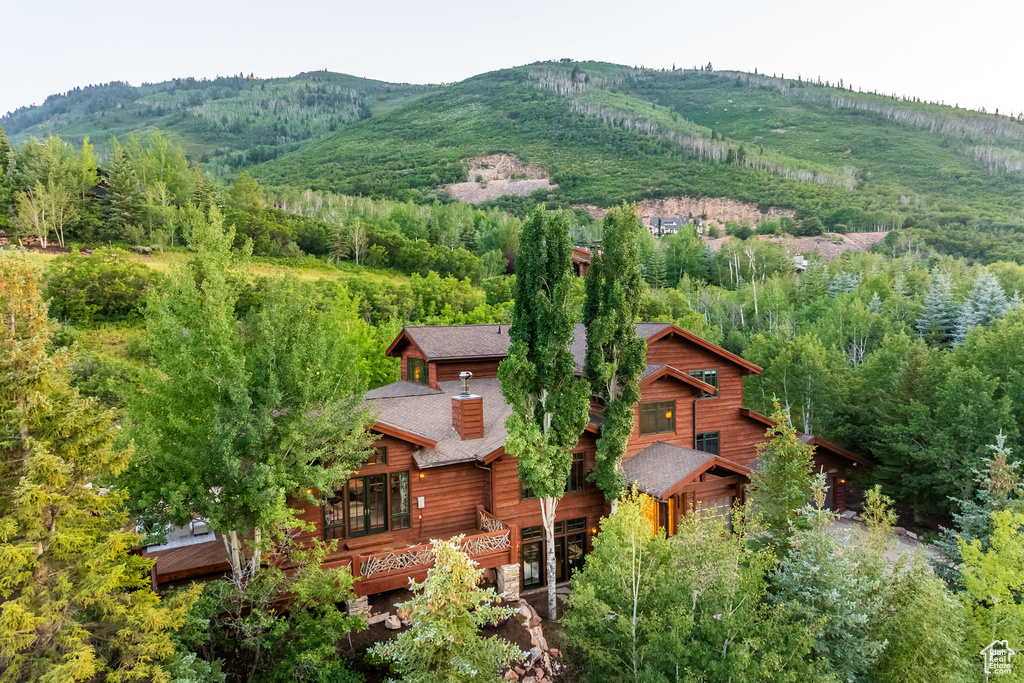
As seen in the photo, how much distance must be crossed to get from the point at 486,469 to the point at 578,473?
10.5 feet

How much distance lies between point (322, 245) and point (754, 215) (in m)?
104

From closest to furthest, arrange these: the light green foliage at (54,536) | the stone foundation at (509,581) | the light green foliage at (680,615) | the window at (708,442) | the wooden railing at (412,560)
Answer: the light green foliage at (54,536), the light green foliage at (680,615), the wooden railing at (412,560), the stone foundation at (509,581), the window at (708,442)

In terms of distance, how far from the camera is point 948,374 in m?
24.1

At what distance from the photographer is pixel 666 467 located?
18.3m

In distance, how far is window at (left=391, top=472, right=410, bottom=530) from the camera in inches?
632

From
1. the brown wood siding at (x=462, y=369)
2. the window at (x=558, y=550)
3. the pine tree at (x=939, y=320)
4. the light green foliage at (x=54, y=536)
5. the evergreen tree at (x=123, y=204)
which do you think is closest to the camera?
the light green foliage at (x=54, y=536)

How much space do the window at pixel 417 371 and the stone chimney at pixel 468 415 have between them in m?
4.90

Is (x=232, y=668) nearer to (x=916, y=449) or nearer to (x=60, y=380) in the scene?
(x=60, y=380)

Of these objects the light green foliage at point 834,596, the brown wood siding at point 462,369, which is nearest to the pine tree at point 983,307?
the brown wood siding at point 462,369

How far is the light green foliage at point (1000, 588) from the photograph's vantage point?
11523 millimetres

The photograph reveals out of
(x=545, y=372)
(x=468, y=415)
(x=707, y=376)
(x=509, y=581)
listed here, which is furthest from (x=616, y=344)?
(x=509, y=581)

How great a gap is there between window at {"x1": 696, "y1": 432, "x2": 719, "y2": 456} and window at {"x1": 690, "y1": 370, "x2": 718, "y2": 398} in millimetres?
1535

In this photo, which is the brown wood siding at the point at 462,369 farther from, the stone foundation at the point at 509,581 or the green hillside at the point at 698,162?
the green hillside at the point at 698,162

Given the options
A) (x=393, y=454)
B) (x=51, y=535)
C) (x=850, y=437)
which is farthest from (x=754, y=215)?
(x=51, y=535)
